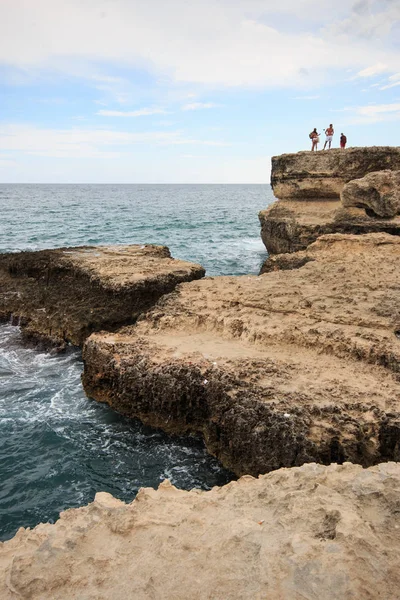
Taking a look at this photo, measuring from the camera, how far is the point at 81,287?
14.8 meters

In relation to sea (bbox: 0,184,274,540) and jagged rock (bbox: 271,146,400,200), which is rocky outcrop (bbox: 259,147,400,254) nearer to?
jagged rock (bbox: 271,146,400,200)

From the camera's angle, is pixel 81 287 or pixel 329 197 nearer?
pixel 81 287

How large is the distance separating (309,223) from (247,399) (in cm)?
1470

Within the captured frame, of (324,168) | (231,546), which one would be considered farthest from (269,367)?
(324,168)

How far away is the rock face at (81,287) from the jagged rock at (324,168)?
9.61 meters

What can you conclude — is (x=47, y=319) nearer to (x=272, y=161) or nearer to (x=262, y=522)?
(x=262, y=522)

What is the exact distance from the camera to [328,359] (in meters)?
9.24

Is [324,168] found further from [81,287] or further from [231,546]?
[231,546]

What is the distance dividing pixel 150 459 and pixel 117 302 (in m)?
5.58

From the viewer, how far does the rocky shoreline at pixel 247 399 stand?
4.01 meters

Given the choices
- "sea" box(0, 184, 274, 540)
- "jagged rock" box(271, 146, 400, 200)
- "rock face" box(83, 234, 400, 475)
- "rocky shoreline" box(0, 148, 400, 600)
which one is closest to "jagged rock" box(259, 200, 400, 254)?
"rocky shoreline" box(0, 148, 400, 600)

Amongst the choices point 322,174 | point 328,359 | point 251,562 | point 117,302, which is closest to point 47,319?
point 117,302

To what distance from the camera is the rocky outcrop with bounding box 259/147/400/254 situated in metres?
18.0

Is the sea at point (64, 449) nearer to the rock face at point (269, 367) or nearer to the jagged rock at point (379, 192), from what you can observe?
the rock face at point (269, 367)
